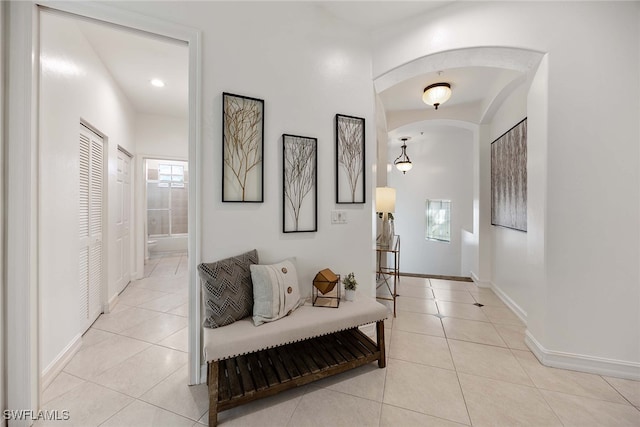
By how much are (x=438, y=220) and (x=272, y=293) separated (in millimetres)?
5801

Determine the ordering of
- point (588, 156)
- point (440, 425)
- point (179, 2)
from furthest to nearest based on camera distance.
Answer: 1. point (588, 156)
2. point (179, 2)
3. point (440, 425)

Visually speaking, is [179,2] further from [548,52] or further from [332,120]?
[548,52]

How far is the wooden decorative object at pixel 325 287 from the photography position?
2.00 meters

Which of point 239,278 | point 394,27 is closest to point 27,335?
point 239,278

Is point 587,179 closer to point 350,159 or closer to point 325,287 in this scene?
point 350,159

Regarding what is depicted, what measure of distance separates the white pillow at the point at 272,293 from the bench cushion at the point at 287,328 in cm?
5

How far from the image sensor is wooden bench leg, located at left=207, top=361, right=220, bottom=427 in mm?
1384

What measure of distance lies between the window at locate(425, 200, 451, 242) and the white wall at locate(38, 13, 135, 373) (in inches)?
256

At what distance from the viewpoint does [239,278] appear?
1.75 m

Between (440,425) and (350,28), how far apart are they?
309 centimetres

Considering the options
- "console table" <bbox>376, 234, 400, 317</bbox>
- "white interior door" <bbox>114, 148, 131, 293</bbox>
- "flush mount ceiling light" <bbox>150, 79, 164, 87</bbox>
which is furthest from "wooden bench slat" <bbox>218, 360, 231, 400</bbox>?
"flush mount ceiling light" <bbox>150, 79, 164, 87</bbox>

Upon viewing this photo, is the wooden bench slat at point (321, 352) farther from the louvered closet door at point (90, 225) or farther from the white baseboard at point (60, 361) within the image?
the louvered closet door at point (90, 225)

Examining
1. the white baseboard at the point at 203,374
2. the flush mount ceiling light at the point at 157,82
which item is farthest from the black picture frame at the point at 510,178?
the flush mount ceiling light at the point at 157,82

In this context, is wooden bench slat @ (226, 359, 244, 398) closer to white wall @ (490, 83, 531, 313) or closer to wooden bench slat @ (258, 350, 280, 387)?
wooden bench slat @ (258, 350, 280, 387)
